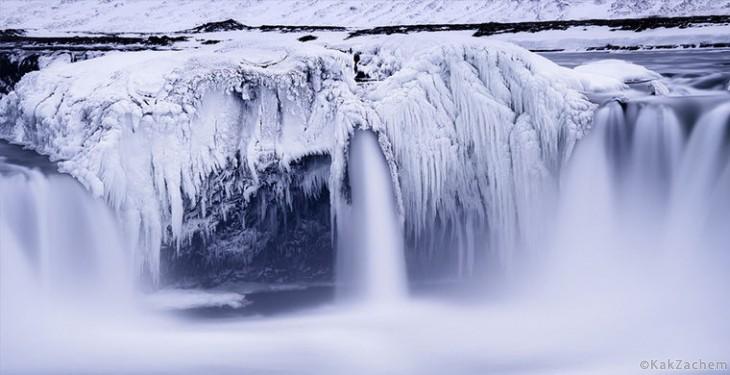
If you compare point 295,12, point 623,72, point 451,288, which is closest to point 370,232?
point 451,288

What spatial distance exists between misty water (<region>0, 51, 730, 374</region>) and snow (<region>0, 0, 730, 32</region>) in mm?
12682

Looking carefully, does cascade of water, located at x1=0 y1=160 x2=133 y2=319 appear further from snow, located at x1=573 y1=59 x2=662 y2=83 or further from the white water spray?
snow, located at x1=573 y1=59 x2=662 y2=83

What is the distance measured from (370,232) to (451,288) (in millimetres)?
989

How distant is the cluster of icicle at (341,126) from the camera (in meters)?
6.81

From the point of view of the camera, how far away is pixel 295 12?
883 inches

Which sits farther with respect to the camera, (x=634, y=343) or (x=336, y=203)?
(x=336, y=203)

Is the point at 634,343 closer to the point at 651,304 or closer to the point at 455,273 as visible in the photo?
the point at 651,304

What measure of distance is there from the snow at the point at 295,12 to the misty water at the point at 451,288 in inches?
499

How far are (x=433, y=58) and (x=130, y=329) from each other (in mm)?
3574

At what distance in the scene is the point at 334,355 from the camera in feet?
20.6

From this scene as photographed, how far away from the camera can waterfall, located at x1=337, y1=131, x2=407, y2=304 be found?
693 cm

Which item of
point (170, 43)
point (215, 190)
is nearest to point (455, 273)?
point (215, 190)

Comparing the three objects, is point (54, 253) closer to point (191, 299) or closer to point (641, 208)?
point (191, 299)

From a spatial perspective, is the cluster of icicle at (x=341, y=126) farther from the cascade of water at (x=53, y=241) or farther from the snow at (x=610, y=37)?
the snow at (x=610, y=37)
